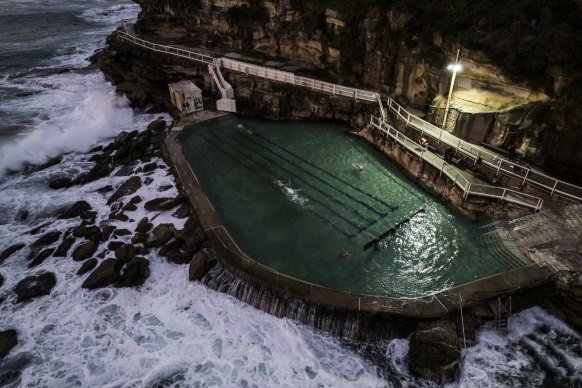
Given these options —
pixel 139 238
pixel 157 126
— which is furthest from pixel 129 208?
pixel 157 126

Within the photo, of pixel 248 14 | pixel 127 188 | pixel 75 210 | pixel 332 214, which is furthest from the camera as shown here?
pixel 248 14

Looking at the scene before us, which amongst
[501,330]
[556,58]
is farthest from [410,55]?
[501,330]

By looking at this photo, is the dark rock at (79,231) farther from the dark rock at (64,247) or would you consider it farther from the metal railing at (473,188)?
the metal railing at (473,188)

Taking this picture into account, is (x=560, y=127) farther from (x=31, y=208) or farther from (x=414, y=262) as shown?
(x=31, y=208)

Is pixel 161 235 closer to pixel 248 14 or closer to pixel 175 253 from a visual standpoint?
pixel 175 253

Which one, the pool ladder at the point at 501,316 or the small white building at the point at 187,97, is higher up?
the small white building at the point at 187,97

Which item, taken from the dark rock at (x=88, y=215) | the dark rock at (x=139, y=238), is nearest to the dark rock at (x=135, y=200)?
the dark rock at (x=88, y=215)
